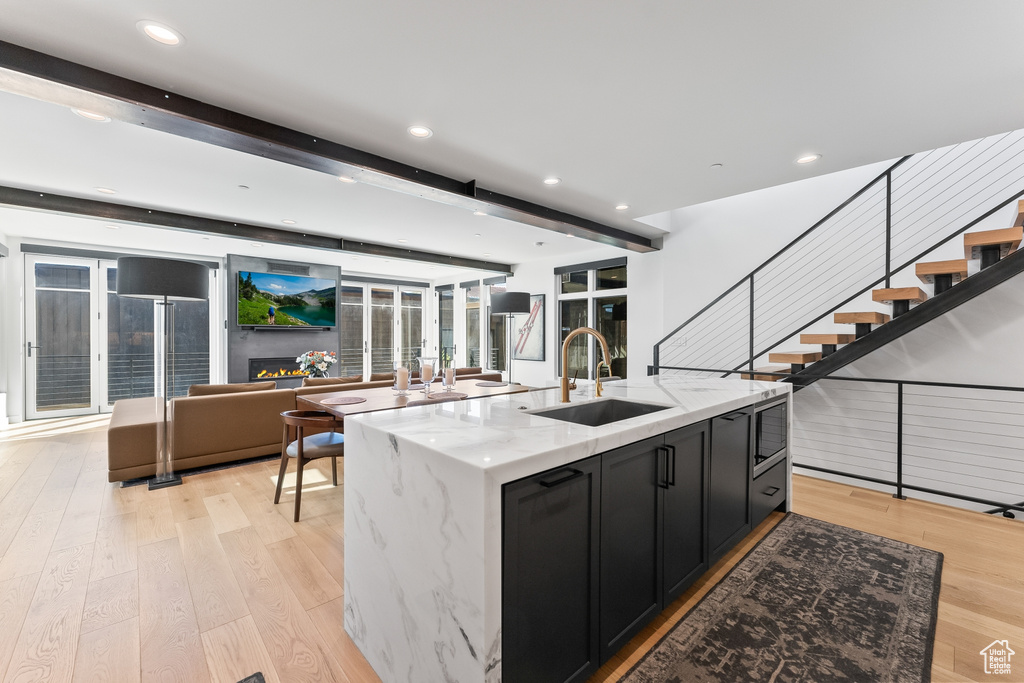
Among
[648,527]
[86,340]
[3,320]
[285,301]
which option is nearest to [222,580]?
[648,527]

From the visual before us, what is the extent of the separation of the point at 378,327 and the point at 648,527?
8.63m

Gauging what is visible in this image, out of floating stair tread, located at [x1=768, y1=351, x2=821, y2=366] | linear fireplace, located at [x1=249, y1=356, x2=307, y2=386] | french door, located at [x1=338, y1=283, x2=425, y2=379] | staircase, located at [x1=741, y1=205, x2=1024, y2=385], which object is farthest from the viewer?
french door, located at [x1=338, y1=283, x2=425, y2=379]

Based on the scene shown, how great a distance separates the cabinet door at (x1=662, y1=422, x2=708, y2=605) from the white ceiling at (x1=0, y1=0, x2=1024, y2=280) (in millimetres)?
1714

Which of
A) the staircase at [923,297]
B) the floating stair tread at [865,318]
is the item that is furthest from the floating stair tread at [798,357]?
the floating stair tread at [865,318]

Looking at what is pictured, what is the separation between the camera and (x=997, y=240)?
9.33ft

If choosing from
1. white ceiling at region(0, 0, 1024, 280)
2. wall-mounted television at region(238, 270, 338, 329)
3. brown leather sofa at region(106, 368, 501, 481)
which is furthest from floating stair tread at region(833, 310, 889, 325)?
wall-mounted television at region(238, 270, 338, 329)

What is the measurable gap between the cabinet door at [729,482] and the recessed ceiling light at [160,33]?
9.59ft

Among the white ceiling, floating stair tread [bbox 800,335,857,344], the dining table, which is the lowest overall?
the dining table

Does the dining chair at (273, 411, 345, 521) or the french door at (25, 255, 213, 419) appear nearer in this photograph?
the dining chair at (273, 411, 345, 521)

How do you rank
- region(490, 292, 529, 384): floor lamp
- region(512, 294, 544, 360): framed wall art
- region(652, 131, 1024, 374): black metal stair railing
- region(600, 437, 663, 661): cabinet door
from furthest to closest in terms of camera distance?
region(512, 294, 544, 360): framed wall art → region(490, 292, 529, 384): floor lamp → region(652, 131, 1024, 374): black metal stair railing → region(600, 437, 663, 661): cabinet door

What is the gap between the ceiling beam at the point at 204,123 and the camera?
1934 mm

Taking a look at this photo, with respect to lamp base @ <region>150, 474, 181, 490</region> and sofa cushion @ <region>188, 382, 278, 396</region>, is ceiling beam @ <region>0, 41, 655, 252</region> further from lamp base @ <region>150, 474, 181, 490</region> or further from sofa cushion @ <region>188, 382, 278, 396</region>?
lamp base @ <region>150, 474, 181, 490</region>

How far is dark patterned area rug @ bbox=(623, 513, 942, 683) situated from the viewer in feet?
5.08

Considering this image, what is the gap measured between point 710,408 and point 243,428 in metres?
4.02
